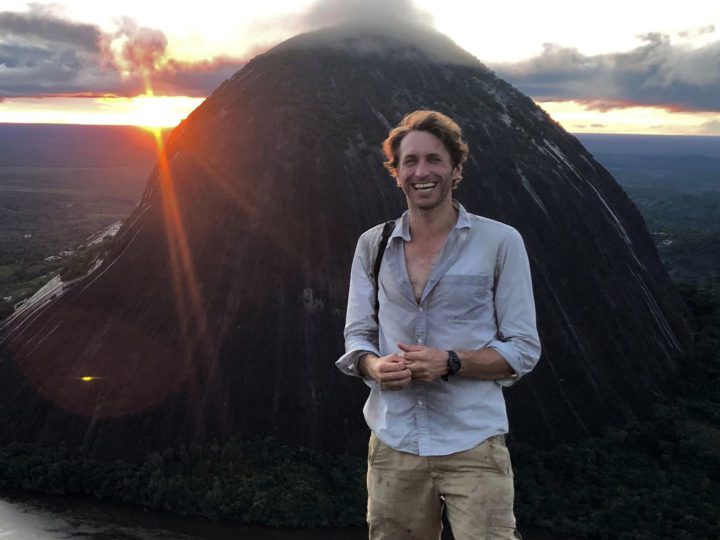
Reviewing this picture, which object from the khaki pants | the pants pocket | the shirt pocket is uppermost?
the shirt pocket

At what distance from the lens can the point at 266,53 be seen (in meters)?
31.6

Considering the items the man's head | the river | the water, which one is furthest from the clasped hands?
the water

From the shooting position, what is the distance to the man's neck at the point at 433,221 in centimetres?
389

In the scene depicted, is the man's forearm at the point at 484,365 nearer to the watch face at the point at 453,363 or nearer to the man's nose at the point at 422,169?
the watch face at the point at 453,363

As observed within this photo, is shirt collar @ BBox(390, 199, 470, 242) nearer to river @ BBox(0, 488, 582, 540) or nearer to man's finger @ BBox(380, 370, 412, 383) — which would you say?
man's finger @ BBox(380, 370, 412, 383)

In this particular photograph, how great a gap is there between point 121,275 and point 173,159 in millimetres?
6119

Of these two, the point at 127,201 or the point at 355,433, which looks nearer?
the point at 355,433

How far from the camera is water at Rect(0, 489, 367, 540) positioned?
1688 centimetres

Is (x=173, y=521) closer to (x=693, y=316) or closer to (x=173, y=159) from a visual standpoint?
(x=173, y=159)

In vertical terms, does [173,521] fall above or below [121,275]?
below

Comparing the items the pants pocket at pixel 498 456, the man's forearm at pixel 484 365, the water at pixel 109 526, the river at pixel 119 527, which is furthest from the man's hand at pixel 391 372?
the water at pixel 109 526

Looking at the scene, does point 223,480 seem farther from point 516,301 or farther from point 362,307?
point 516,301

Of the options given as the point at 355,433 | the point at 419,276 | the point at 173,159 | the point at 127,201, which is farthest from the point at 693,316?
the point at 127,201

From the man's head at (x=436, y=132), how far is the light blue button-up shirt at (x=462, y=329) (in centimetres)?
38
